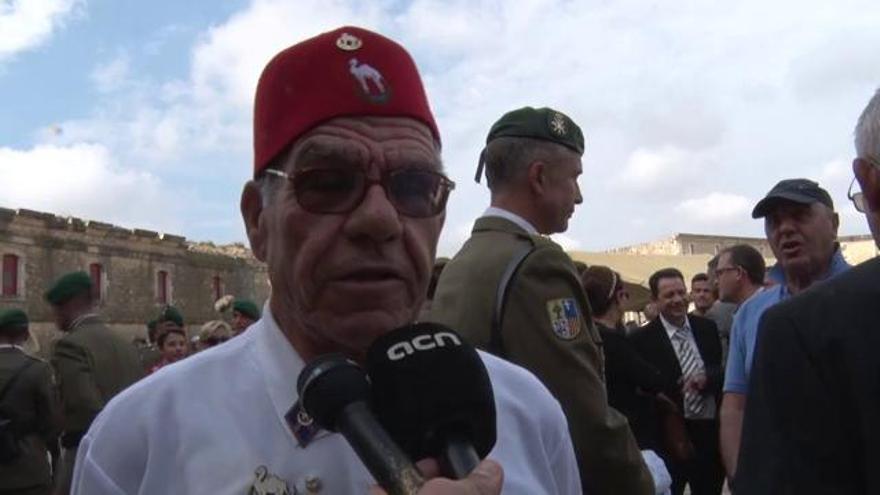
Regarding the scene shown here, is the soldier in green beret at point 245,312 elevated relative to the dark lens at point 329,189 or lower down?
elevated

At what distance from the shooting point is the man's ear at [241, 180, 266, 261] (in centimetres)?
177

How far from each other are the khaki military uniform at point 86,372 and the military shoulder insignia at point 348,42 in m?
5.14

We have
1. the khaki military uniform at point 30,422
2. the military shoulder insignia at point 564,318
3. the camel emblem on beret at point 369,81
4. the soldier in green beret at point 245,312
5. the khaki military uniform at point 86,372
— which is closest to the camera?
the camel emblem on beret at point 369,81

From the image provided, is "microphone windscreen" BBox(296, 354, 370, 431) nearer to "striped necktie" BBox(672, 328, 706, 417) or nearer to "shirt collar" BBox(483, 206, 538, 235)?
"shirt collar" BBox(483, 206, 538, 235)

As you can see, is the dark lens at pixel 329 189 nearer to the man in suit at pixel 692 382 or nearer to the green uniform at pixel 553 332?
the green uniform at pixel 553 332

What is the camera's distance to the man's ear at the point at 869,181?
1.93m

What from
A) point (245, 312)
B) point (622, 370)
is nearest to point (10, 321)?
point (245, 312)

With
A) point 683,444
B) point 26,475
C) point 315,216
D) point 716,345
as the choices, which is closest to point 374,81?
point 315,216

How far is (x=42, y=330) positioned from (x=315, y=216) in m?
36.6

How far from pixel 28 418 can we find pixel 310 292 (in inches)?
213

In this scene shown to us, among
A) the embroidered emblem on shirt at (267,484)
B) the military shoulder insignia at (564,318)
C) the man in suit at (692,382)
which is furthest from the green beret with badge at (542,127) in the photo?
the man in suit at (692,382)

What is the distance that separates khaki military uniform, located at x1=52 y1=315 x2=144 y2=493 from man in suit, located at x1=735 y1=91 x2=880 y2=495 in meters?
5.23

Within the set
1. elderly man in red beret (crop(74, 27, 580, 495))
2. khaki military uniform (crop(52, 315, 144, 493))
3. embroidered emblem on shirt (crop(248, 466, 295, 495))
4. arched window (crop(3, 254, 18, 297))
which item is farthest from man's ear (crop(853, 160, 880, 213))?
arched window (crop(3, 254, 18, 297))

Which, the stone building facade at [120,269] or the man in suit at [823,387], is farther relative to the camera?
the stone building facade at [120,269]
